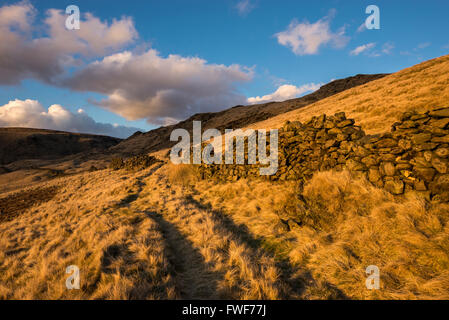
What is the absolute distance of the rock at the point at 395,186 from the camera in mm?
5453

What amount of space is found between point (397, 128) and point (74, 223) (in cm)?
1309

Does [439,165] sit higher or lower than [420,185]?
higher

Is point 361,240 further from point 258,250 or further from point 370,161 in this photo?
point 370,161

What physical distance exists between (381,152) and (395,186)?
1.18 metres

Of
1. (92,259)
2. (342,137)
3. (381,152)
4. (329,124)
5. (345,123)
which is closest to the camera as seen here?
(92,259)

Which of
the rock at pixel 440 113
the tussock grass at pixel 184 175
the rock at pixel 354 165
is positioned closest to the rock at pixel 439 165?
the rock at pixel 440 113

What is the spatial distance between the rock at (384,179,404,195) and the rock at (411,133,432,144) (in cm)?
121

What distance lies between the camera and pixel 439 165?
4910mm

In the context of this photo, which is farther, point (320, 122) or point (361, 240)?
point (320, 122)

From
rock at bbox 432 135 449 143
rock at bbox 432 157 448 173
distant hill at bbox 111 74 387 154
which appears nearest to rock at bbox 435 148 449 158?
rock at bbox 432 157 448 173

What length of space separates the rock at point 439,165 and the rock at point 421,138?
0.57 m

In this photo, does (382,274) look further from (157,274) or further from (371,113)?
(371,113)

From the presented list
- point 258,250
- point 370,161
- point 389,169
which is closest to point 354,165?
point 370,161

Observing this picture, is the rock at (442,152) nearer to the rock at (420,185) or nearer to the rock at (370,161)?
the rock at (420,185)
